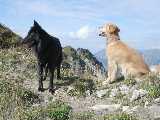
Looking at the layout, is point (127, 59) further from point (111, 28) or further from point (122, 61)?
point (111, 28)

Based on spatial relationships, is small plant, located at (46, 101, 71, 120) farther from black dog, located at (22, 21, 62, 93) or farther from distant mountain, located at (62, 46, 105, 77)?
distant mountain, located at (62, 46, 105, 77)

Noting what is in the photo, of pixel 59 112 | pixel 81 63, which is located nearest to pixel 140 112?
pixel 59 112

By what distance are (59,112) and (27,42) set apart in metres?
3.72

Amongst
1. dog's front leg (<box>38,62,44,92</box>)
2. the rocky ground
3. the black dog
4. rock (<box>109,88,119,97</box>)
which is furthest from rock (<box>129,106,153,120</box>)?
dog's front leg (<box>38,62,44,92</box>)

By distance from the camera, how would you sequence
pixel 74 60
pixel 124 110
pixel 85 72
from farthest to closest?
pixel 74 60
pixel 85 72
pixel 124 110

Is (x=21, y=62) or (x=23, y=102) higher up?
(x=21, y=62)

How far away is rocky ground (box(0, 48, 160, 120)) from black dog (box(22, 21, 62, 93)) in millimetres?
679

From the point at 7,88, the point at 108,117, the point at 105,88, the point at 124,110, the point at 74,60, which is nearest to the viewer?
the point at 108,117

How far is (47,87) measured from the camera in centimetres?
1638

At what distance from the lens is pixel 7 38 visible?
25172 mm

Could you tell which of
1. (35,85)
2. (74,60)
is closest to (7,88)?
(35,85)

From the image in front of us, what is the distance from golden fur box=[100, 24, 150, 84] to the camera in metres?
16.5

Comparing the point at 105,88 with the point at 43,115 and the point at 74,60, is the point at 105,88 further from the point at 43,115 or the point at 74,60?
the point at 74,60

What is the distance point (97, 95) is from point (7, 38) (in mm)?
10889
